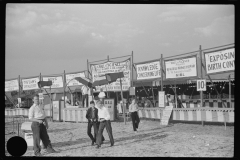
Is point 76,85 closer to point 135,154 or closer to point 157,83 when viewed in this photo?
point 157,83

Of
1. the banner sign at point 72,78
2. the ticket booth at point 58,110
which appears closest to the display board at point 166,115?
the ticket booth at point 58,110

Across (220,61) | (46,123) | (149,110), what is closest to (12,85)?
(149,110)

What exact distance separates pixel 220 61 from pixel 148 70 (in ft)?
17.8

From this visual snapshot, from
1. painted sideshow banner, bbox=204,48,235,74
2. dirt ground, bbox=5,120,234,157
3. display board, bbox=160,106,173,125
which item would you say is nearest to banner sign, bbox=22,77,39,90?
display board, bbox=160,106,173,125

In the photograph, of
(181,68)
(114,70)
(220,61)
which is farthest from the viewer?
(114,70)

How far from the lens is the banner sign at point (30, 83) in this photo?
2884 cm

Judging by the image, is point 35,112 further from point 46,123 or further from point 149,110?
point 149,110

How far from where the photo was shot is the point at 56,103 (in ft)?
74.7

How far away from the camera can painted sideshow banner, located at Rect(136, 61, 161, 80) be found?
19.1 m

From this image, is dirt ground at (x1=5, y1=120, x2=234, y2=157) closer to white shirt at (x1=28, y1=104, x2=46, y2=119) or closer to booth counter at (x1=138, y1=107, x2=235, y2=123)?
booth counter at (x1=138, y1=107, x2=235, y2=123)

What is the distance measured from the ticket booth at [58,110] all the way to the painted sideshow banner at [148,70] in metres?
6.27

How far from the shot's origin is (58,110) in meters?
22.6
